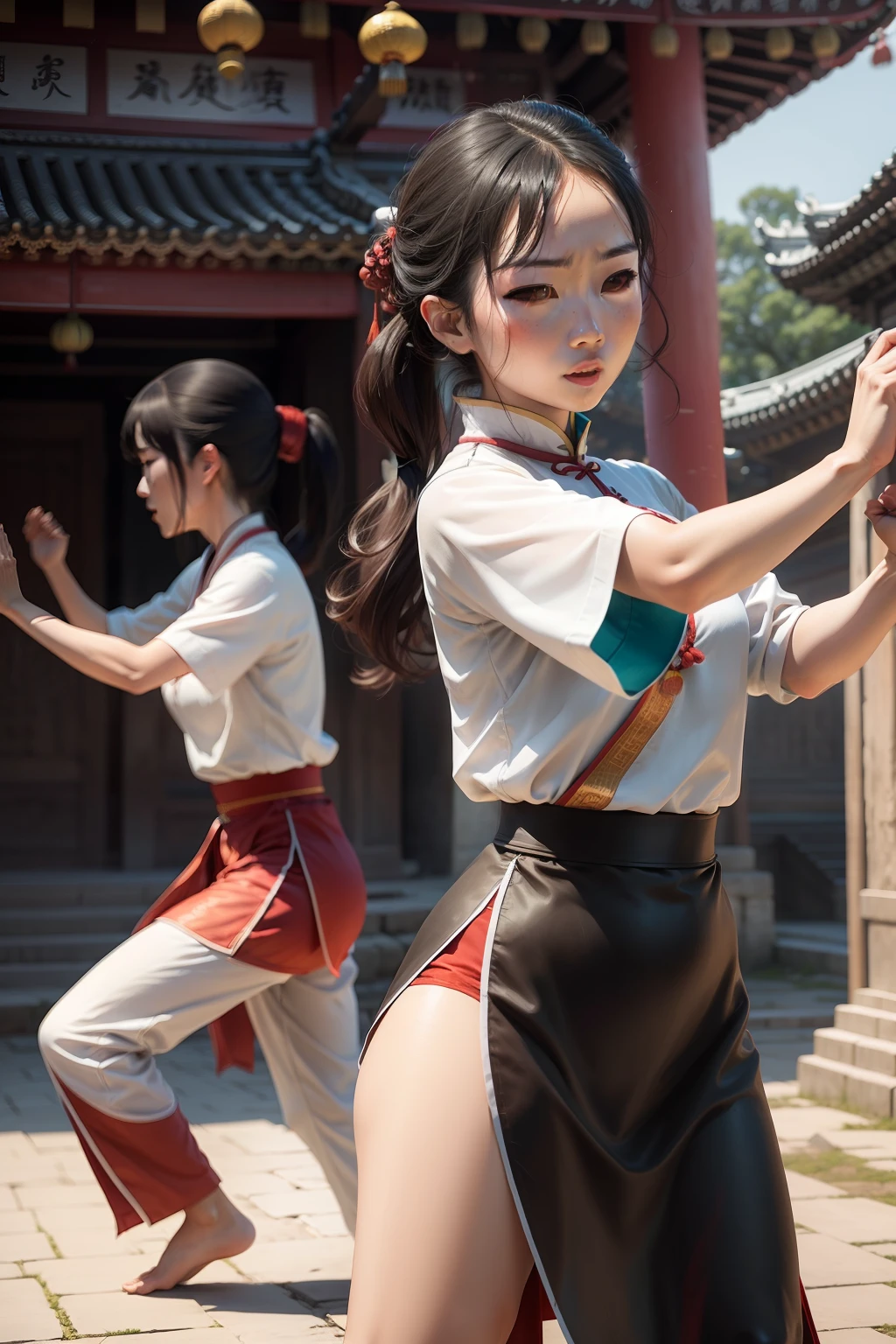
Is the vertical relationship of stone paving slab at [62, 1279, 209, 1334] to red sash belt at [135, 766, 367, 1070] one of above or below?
below

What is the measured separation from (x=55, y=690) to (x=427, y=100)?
14.0ft

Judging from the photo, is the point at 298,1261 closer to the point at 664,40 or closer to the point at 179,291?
the point at 179,291

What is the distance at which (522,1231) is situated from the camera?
5.17 ft

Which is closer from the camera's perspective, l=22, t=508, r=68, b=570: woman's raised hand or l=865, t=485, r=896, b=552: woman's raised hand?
l=865, t=485, r=896, b=552: woman's raised hand

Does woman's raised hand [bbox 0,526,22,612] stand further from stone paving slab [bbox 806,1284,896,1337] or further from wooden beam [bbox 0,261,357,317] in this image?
wooden beam [bbox 0,261,357,317]

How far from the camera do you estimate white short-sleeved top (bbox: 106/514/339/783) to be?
3279 millimetres

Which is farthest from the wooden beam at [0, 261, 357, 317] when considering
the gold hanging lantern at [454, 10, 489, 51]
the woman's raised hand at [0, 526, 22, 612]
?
the woman's raised hand at [0, 526, 22, 612]

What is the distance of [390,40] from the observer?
6176 millimetres

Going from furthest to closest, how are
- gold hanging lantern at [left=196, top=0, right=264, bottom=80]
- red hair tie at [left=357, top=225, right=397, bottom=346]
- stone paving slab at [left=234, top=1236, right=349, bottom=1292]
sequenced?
gold hanging lantern at [left=196, top=0, right=264, bottom=80] → stone paving slab at [left=234, top=1236, right=349, bottom=1292] → red hair tie at [left=357, top=225, right=397, bottom=346]

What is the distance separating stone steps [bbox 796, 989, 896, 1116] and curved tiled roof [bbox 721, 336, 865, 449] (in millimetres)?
6545

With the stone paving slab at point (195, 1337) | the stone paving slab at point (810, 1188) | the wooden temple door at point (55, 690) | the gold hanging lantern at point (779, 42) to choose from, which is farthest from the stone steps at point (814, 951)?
the stone paving slab at point (195, 1337)

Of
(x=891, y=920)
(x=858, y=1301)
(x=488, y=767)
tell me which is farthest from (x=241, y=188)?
(x=488, y=767)

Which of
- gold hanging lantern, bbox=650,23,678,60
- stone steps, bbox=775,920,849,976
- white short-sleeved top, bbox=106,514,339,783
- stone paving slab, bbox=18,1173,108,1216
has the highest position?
gold hanging lantern, bbox=650,23,678,60

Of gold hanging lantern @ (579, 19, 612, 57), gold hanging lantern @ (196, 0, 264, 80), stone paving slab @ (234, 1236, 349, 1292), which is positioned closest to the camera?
stone paving slab @ (234, 1236, 349, 1292)
